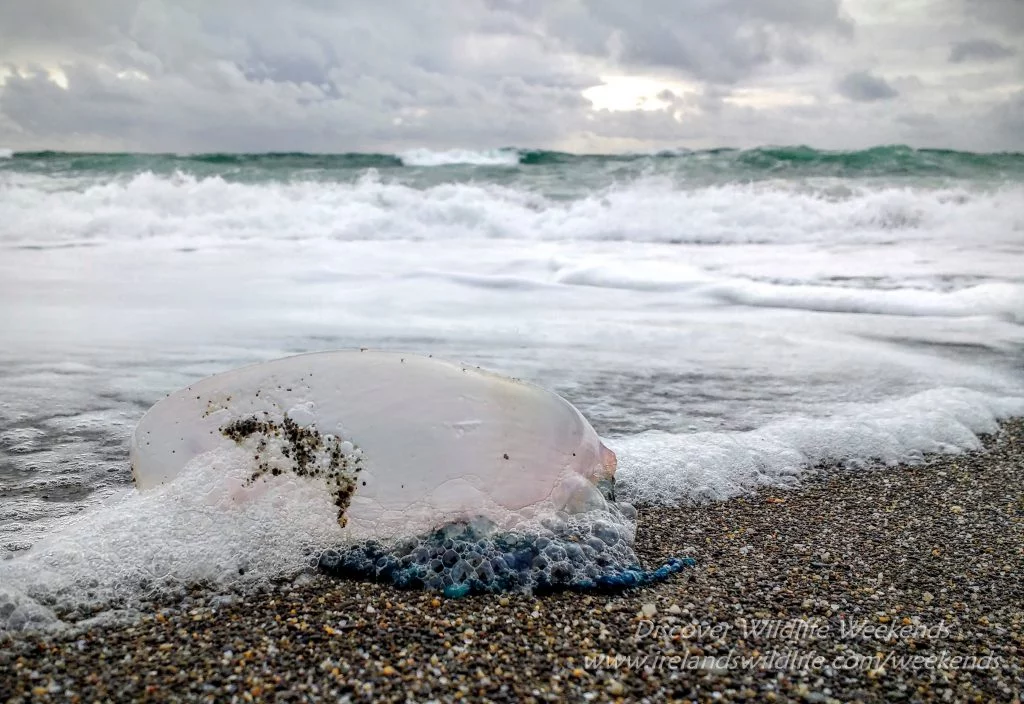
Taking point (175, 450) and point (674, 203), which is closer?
point (175, 450)

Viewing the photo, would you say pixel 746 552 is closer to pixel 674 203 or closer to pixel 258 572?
pixel 258 572

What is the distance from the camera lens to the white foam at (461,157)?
820 inches

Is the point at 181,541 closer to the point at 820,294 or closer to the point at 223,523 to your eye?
the point at 223,523

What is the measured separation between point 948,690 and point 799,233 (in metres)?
13.1

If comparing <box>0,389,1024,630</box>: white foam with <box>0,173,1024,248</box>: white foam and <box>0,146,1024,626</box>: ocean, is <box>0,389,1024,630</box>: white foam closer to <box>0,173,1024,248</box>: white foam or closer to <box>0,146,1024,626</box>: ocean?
<box>0,146,1024,626</box>: ocean

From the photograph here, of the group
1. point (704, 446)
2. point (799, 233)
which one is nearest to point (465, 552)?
point (704, 446)

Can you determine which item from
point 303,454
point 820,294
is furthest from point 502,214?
point 303,454

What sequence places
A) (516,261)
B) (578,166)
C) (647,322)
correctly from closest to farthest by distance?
(647,322)
(516,261)
(578,166)

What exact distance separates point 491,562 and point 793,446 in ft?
5.78

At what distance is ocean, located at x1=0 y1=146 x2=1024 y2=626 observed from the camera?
116 inches

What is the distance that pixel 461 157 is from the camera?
21359 mm

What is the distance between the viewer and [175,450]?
251 centimetres

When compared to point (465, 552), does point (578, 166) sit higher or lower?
higher

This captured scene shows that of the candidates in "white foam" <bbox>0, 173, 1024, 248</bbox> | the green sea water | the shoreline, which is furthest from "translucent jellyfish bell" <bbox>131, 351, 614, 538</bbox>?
the green sea water
